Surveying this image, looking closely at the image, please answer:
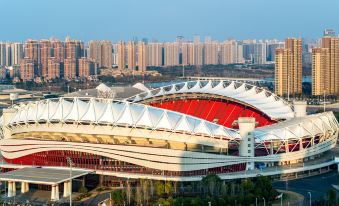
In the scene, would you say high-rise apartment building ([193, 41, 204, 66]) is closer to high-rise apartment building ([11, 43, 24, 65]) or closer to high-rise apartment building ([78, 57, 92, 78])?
high-rise apartment building ([11, 43, 24, 65])

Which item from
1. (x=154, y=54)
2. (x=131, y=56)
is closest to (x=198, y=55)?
(x=154, y=54)

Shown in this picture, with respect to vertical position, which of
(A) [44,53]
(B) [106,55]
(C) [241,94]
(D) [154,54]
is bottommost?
(C) [241,94]

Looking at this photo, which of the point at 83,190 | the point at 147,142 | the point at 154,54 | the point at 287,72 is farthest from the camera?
the point at 154,54

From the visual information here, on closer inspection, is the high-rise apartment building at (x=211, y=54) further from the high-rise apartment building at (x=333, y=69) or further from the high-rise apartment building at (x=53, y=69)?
the high-rise apartment building at (x=333, y=69)

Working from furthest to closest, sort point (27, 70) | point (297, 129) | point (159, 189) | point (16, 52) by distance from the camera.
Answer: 1. point (16, 52)
2. point (27, 70)
3. point (297, 129)
4. point (159, 189)

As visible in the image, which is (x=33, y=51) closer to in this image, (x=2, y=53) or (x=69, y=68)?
(x=69, y=68)

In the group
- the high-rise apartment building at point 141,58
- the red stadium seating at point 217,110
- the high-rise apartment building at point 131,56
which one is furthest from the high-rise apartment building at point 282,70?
the high-rise apartment building at point 131,56

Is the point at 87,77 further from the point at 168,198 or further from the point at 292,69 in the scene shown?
the point at 168,198

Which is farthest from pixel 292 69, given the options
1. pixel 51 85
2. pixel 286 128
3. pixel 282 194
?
pixel 282 194
